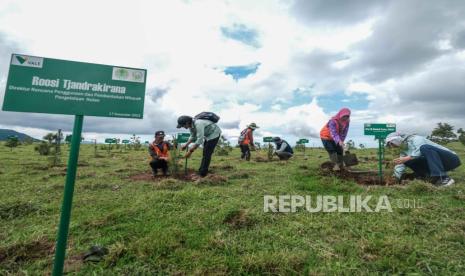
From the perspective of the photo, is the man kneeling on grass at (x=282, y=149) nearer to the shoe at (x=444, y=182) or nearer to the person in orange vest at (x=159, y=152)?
the person in orange vest at (x=159, y=152)

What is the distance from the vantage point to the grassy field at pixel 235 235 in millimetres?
2506

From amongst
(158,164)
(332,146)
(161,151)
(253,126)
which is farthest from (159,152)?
(253,126)

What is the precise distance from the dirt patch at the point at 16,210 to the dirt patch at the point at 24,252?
1486mm

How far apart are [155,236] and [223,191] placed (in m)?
2.23

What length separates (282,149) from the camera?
12656 millimetres

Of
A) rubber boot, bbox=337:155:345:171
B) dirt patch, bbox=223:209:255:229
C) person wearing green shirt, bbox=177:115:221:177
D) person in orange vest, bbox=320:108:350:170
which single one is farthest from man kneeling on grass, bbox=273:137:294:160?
dirt patch, bbox=223:209:255:229

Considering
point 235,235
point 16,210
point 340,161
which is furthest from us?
point 340,161

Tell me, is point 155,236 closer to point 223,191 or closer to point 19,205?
point 223,191

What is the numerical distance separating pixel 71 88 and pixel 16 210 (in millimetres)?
3355

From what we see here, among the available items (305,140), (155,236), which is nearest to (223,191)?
(155,236)

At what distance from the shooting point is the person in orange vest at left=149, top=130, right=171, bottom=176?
303 inches

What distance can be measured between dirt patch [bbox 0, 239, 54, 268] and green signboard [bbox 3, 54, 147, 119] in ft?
5.57

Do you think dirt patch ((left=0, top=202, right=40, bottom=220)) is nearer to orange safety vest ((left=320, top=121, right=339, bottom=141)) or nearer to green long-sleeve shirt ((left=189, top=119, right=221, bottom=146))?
green long-sleeve shirt ((left=189, top=119, right=221, bottom=146))

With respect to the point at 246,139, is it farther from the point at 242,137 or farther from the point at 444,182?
the point at 444,182
